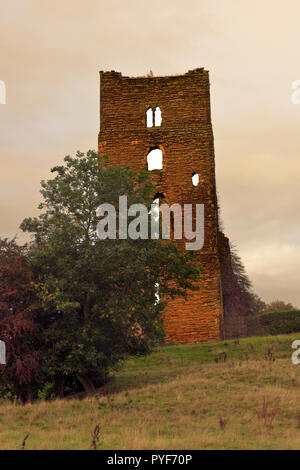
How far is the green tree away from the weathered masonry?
40.8ft

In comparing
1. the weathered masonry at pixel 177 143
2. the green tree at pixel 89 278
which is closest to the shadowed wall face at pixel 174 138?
the weathered masonry at pixel 177 143

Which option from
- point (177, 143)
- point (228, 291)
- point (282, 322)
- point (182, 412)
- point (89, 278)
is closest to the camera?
point (182, 412)

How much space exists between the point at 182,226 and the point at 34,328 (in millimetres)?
18202

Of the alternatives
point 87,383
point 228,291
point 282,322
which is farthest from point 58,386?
point 228,291

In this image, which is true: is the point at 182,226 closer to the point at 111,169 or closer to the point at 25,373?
the point at 111,169

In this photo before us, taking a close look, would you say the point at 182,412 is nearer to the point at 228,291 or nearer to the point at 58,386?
the point at 58,386

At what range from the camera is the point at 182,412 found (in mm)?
16656

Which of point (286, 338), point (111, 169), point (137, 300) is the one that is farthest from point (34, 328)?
point (286, 338)

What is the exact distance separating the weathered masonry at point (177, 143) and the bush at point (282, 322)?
1712 mm

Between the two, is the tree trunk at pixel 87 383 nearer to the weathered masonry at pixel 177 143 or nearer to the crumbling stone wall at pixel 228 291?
the weathered masonry at pixel 177 143

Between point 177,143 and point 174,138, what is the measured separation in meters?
0.41

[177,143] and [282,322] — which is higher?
[177,143]

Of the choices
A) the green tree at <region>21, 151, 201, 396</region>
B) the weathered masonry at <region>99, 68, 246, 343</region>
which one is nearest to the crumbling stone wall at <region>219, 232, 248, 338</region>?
the weathered masonry at <region>99, 68, 246, 343</region>

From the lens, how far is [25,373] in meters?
19.4
